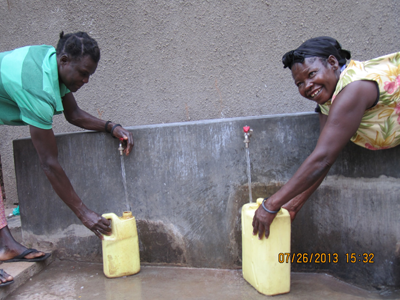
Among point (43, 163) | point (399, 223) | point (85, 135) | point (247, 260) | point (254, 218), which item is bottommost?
point (247, 260)

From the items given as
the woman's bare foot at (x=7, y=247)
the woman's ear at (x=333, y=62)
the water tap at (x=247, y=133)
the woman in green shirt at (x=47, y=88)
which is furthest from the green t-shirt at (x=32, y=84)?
the woman's ear at (x=333, y=62)

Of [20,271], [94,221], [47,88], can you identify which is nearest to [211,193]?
[94,221]

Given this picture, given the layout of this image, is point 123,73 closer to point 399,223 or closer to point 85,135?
point 85,135

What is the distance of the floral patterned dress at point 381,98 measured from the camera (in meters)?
1.55

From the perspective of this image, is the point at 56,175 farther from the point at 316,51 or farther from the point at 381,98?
the point at 381,98

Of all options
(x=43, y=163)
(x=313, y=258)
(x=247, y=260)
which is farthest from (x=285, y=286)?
(x=43, y=163)

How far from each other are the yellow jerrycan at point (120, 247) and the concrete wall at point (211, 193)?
8.3 inches

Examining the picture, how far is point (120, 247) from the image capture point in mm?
2064

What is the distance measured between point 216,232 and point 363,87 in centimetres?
133

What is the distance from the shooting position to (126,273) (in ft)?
7.00

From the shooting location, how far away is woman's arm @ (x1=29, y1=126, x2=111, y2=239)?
1851 mm

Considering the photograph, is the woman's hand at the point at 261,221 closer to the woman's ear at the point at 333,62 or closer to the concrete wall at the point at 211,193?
the concrete wall at the point at 211,193

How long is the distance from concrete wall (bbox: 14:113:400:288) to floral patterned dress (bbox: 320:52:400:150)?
23cm

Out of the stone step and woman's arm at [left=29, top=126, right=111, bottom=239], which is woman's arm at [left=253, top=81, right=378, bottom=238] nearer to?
woman's arm at [left=29, top=126, right=111, bottom=239]
